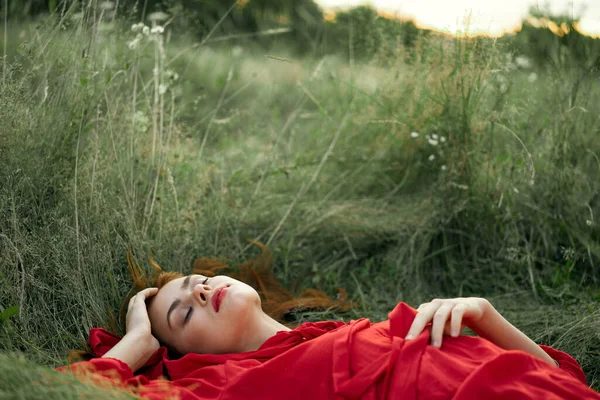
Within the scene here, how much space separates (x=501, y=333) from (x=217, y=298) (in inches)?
36.7

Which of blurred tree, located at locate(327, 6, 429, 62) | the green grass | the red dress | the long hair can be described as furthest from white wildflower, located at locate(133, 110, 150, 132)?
blurred tree, located at locate(327, 6, 429, 62)

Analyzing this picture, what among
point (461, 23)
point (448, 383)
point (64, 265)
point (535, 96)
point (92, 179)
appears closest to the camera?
point (448, 383)

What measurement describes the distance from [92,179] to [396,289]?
1592 mm

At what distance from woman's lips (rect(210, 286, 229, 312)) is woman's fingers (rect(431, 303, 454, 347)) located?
720 mm

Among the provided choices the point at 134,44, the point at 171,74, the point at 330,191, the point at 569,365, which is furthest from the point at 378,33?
the point at 569,365

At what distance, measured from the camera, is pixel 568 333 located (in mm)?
2576

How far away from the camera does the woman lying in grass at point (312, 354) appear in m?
1.78

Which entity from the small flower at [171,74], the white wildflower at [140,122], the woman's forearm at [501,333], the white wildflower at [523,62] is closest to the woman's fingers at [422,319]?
the woman's forearm at [501,333]

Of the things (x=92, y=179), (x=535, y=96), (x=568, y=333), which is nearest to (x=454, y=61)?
(x=535, y=96)

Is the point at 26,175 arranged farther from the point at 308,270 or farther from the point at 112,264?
the point at 308,270

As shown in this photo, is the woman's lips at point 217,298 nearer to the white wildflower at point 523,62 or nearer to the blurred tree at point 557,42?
the blurred tree at point 557,42

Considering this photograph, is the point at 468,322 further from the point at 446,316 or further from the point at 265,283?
the point at 265,283

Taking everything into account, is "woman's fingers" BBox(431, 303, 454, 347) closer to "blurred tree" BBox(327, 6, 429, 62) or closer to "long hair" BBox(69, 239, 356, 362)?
"long hair" BBox(69, 239, 356, 362)

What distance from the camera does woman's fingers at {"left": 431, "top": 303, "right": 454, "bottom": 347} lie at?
187 centimetres
